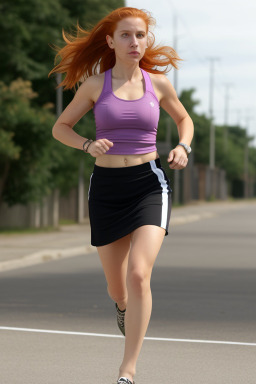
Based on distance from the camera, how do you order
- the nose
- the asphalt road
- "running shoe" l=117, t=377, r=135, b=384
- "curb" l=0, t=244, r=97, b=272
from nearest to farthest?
"running shoe" l=117, t=377, r=135, b=384 < the nose < the asphalt road < "curb" l=0, t=244, r=97, b=272

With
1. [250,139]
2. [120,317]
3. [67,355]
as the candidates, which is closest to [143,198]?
[120,317]

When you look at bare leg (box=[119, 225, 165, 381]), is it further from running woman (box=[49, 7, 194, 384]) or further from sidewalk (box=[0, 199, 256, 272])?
sidewalk (box=[0, 199, 256, 272])

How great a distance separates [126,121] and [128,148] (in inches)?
7.0

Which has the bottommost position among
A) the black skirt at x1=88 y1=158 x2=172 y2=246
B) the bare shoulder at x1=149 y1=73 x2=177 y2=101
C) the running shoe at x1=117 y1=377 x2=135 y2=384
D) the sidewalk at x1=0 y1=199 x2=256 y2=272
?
the sidewalk at x1=0 y1=199 x2=256 y2=272

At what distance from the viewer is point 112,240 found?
6496 millimetres

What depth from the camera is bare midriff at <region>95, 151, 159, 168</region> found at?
638 cm

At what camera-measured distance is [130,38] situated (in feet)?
21.0

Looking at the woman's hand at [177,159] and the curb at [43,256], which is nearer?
the woman's hand at [177,159]

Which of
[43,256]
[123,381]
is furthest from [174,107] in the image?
[43,256]

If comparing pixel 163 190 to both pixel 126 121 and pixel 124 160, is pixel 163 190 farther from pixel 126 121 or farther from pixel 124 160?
pixel 126 121

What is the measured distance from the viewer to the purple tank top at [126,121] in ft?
20.7

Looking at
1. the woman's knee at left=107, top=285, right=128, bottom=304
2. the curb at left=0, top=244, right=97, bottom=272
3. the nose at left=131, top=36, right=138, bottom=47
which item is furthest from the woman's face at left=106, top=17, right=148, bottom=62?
the curb at left=0, top=244, right=97, bottom=272

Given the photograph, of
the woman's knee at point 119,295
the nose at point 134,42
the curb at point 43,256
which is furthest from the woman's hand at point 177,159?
the curb at point 43,256

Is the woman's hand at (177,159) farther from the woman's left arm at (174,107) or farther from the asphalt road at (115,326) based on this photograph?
the asphalt road at (115,326)
